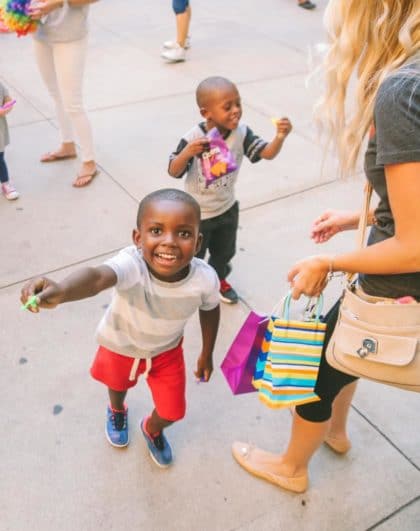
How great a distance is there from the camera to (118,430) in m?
2.37

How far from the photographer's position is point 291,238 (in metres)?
3.78

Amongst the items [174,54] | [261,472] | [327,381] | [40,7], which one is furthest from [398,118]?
[174,54]

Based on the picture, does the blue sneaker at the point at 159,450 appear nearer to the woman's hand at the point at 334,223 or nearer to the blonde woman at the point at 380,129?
the blonde woman at the point at 380,129

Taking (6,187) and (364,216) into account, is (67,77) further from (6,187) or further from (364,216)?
(364,216)

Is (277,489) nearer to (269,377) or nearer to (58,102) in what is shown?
(269,377)

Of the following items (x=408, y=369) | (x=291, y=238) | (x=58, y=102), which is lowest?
(x=291, y=238)

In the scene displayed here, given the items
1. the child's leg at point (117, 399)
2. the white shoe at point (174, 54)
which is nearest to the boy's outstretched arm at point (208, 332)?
the child's leg at point (117, 399)

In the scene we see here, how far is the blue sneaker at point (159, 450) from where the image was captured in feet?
7.55

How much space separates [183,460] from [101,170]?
2.73m

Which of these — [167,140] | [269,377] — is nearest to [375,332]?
[269,377]

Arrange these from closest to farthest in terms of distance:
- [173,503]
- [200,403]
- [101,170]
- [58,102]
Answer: [173,503] → [200,403] → [58,102] → [101,170]

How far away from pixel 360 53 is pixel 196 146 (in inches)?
44.5

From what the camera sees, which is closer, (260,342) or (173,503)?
(260,342)

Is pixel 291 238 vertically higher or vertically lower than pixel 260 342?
lower
